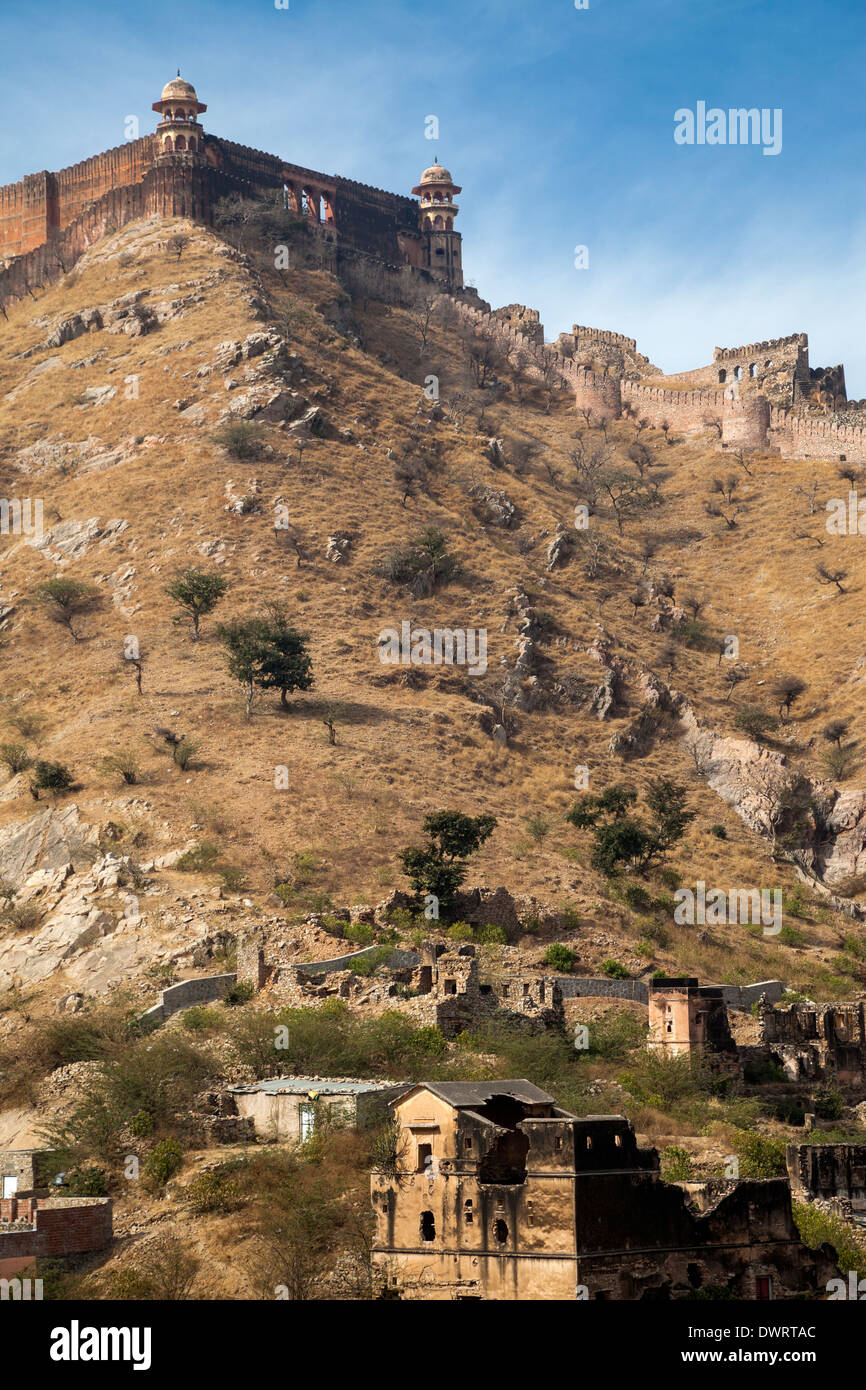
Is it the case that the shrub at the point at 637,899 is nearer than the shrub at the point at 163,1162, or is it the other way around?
the shrub at the point at 163,1162

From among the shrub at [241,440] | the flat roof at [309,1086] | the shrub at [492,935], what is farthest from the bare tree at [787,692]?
the flat roof at [309,1086]

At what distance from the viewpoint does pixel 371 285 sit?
352ft

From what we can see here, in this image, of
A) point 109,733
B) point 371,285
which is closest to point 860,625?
point 109,733

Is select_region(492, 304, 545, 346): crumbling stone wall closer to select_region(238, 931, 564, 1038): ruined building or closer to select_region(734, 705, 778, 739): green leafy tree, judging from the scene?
select_region(734, 705, 778, 739): green leafy tree

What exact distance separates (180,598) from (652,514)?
37.2 metres

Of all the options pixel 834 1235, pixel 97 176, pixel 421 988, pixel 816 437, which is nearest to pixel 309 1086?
pixel 421 988

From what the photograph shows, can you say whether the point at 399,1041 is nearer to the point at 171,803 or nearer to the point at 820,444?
the point at 171,803

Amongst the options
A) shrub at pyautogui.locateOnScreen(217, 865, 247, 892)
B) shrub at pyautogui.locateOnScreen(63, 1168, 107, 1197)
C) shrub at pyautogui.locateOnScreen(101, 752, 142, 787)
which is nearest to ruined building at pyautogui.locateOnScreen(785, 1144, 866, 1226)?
shrub at pyautogui.locateOnScreen(63, 1168, 107, 1197)

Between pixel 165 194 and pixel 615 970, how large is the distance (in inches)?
2665

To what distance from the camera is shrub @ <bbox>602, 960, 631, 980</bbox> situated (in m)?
45.1

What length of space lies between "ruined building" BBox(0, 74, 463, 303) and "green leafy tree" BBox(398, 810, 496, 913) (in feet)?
188

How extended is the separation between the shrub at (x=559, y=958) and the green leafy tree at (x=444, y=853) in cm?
430

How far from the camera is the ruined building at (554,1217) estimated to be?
24.8 metres

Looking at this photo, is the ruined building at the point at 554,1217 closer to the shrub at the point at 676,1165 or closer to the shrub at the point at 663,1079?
the shrub at the point at 676,1165
